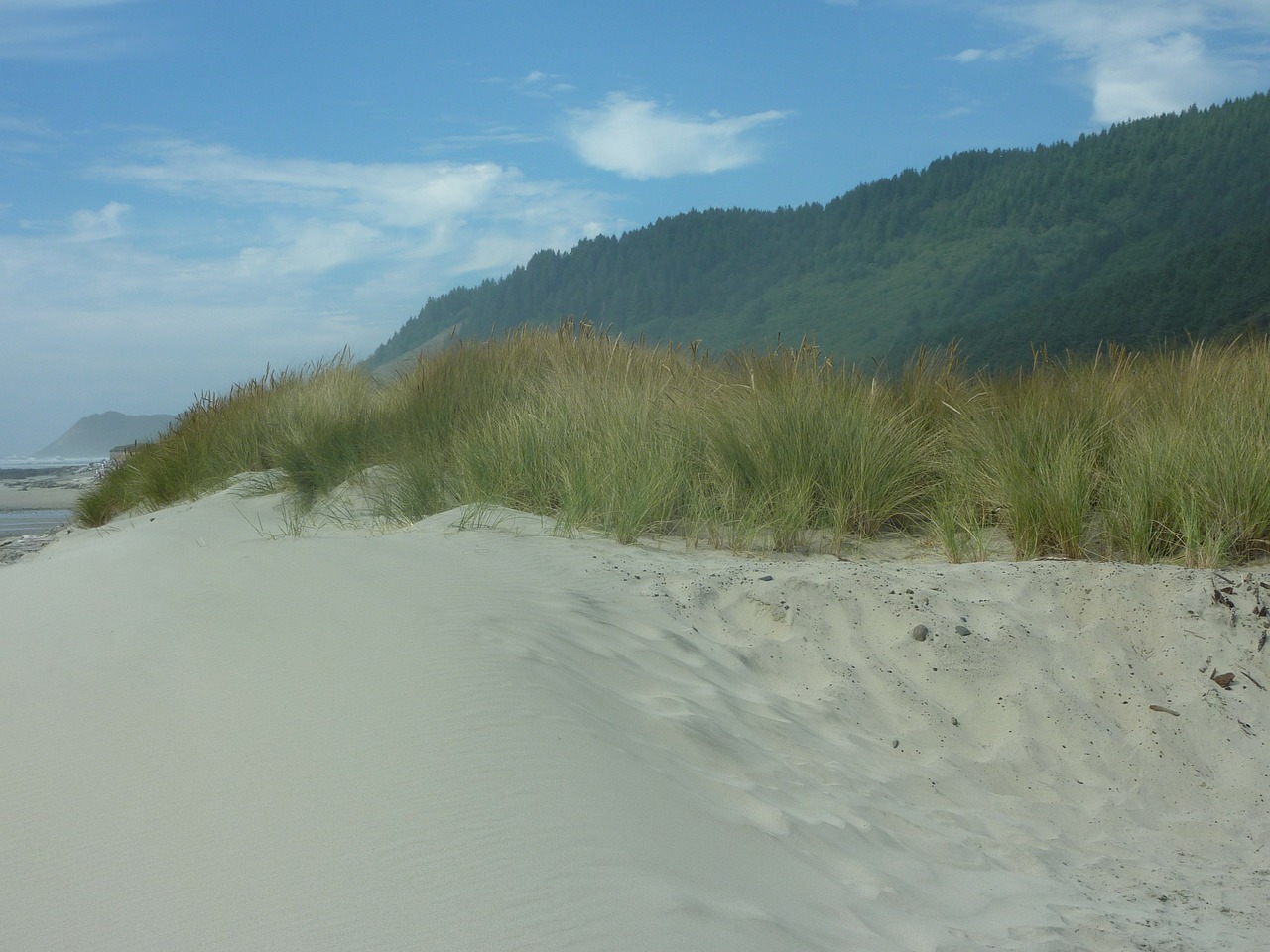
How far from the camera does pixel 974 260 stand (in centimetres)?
7144

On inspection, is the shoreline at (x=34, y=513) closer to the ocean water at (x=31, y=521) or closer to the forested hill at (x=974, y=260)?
the ocean water at (x=31, y=521)

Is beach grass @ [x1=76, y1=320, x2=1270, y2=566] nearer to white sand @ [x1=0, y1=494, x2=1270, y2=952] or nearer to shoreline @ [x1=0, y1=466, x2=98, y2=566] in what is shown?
white sand @ [x1=0, y1=494, x2=1270, y2=952]

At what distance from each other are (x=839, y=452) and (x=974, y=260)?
237 feet

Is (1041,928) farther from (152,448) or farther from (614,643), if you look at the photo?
(152,448)

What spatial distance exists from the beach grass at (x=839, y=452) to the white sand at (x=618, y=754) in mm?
791

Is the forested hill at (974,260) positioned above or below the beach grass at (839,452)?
above

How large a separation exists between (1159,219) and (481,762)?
78.9 metres

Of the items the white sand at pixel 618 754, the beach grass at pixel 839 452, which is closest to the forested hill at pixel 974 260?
the beach grass at pixel 839 452

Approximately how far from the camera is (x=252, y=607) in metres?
3.13

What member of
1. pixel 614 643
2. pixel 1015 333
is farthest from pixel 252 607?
pixel 1015 333

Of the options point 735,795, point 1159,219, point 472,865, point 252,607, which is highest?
point 1159,219

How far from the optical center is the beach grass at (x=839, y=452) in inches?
197

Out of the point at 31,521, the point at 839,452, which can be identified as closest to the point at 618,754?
the point at 839,452

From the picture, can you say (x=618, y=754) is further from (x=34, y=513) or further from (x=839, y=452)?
(x=34, y=513)
